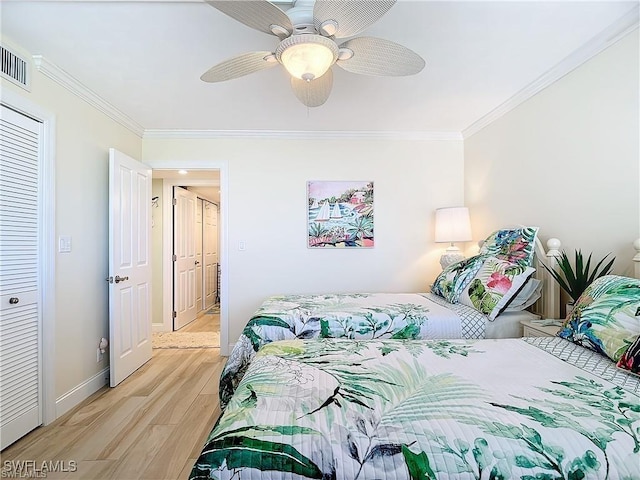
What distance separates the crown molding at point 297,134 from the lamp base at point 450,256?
1.25 metres

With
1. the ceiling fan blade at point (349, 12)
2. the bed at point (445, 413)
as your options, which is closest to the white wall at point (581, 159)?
the bed at point (445, 413)

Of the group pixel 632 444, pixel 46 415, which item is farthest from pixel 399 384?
pixel 46 415

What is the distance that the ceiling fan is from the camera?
1.38 metres

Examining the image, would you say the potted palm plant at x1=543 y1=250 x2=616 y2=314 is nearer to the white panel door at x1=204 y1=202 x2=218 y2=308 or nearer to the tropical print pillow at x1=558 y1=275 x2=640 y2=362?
the tropical print pillow at x1=558 y1=275 x2=640 y2=362

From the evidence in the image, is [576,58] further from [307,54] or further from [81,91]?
[81,91]

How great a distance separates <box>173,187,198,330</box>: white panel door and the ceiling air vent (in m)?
2.79

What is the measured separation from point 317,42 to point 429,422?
5.07 ft

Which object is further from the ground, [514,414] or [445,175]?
[445,175]

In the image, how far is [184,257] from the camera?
17.4 ft

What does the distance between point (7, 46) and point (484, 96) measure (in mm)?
3286

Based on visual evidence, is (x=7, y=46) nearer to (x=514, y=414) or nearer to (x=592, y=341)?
(x=514, y=414)

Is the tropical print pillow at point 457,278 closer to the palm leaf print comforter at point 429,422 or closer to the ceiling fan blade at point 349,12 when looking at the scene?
the palm leaf print comforter at point 429,422

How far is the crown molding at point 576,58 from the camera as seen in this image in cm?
190

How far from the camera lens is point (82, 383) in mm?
2689
